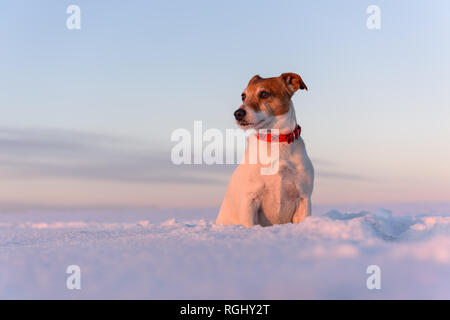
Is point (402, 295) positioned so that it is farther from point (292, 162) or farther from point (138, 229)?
point (138, 229)

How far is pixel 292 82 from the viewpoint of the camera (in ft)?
23.2

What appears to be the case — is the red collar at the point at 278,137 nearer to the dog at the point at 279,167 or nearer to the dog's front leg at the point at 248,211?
the dog at the point at 279,167

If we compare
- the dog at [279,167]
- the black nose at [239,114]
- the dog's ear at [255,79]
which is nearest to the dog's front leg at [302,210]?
the dog at [279,167]

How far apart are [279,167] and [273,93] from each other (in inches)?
45.7

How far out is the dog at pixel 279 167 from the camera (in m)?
6.83

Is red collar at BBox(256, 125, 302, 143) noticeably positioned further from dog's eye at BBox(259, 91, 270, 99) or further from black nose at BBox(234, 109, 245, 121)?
dog's eye at BBox(259, 91, 270, 99)

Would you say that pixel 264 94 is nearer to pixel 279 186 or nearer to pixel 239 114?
pixel 239 114

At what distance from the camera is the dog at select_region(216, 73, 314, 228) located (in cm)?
683

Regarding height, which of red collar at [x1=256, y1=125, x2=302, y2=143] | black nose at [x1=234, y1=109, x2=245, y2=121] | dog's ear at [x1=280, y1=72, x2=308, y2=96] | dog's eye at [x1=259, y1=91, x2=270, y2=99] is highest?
dog's ear at [x1=280, y1=72, x2=308, y2=96]

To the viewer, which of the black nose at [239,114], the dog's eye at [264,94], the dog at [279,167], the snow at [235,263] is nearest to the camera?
the snow at [235,263]

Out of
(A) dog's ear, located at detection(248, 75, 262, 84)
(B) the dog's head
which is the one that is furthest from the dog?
(A) dog's ear, located at detection(248, 75, 262, 84)

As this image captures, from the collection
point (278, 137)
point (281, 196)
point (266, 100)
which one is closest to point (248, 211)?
point (281, 196)

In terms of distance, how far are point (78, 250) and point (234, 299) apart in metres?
2.46

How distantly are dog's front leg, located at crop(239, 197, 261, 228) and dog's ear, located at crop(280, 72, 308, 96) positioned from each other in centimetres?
183
